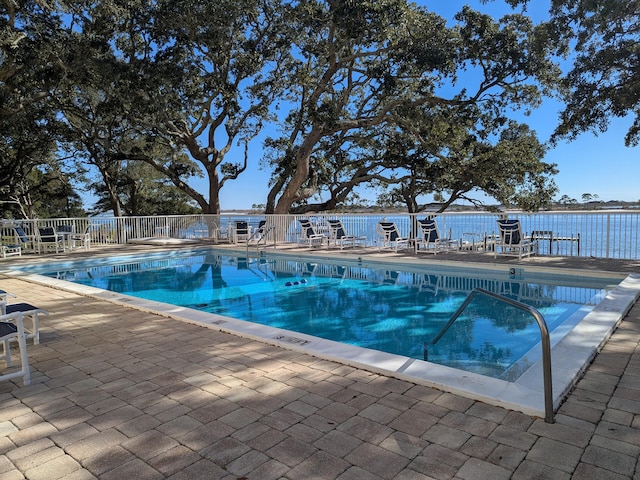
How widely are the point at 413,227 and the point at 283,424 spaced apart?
9429 mm

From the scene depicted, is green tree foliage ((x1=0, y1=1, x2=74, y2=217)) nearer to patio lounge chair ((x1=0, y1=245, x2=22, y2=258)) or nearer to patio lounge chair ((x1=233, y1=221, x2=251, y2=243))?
patio lounge chair ((x1=0, y1=245, x2=22, y2=258))

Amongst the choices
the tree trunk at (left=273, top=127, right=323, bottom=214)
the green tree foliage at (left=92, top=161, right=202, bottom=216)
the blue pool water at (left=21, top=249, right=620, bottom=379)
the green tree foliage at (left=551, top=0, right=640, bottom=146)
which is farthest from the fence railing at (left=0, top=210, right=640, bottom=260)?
the green tree foliage at (left=92, top=161, right=202, bottom=216)

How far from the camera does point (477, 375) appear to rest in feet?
9.81

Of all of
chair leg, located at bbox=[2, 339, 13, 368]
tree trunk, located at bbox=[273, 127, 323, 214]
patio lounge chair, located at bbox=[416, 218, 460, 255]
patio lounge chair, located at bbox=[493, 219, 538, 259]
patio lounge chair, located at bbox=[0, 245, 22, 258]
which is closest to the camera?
chair leg, located at bbox=[2, 339, 13, 368]

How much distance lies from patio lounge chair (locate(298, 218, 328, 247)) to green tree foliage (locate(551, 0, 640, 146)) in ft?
22.2

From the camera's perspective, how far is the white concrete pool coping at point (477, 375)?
2.64 metres

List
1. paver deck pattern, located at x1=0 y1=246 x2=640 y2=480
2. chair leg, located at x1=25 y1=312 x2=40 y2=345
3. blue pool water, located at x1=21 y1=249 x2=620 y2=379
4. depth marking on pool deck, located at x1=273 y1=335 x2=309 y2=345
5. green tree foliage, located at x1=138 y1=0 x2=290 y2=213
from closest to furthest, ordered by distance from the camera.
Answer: paver deck pattern, located at x1=0 y1=246 x2=640 y2=480
depth marking on pool deck, located at x1=273 y1=335 x2=309 y2=345
chair leg, located at x1=25 y1=312 x2=40 y2=345
blue pool water, located at x1=21 y1=249 x2=620 y2=379
green tree foliage, located at x1=138 y1=0 x2=290 y2=213

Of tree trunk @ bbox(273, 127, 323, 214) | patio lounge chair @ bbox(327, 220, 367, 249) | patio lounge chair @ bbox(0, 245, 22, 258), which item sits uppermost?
tree trunk @ bbox(273, 127, 323, 214)

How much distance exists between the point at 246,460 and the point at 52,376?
2.03 meters

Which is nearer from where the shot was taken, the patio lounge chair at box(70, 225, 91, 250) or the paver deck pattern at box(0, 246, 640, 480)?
the paver deck pattern at box(0, 246, 640, 480)

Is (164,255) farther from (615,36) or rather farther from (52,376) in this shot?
(615,36)

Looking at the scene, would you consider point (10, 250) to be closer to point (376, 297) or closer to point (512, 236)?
point (376, 297)

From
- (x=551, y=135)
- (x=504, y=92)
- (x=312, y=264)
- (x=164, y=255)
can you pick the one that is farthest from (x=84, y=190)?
(x=551, y=135)

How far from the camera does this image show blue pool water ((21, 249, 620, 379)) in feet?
16.1
